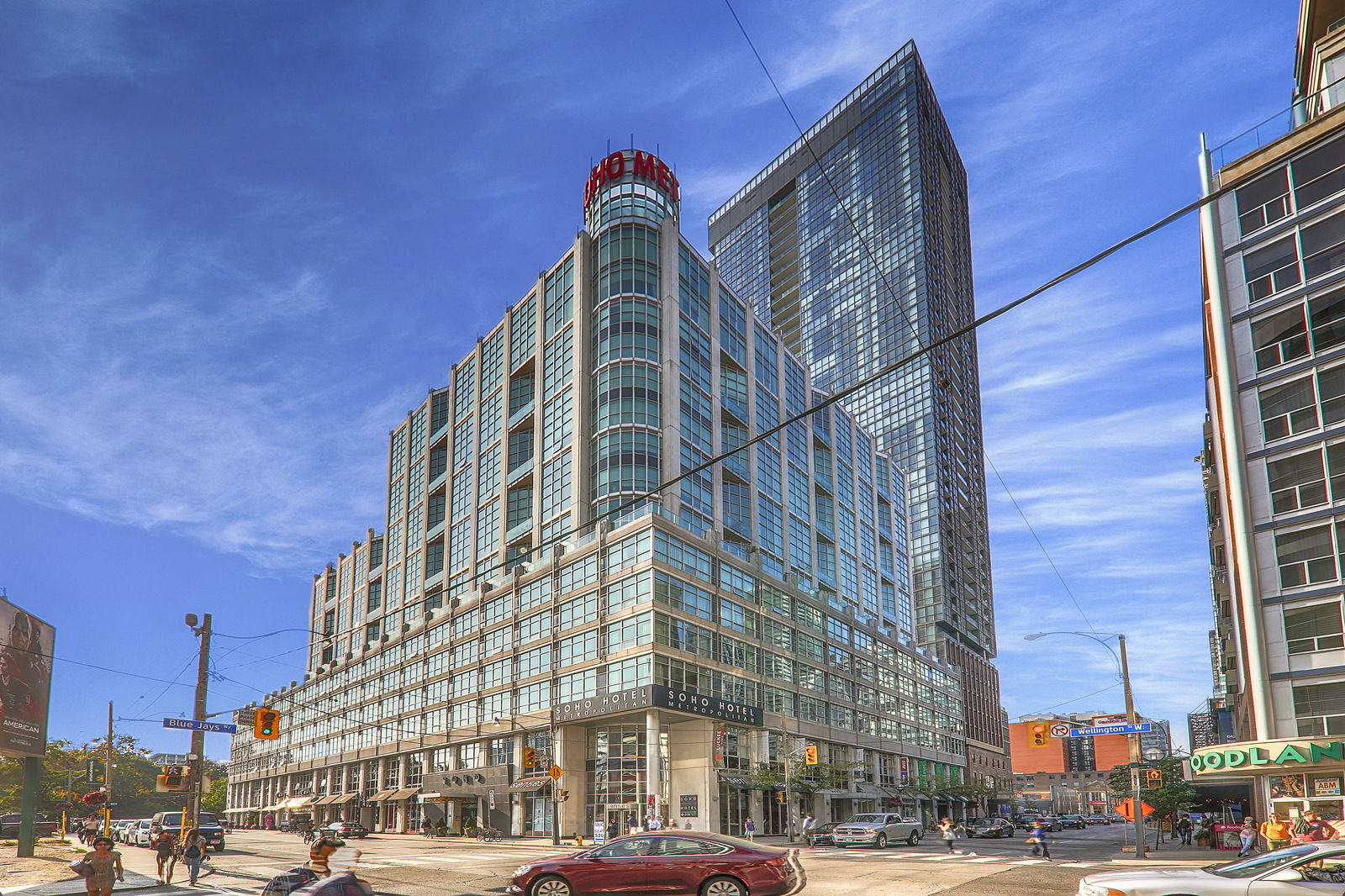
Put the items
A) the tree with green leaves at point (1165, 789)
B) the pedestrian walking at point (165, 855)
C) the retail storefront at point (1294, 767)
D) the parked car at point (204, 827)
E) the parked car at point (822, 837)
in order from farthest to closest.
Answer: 1. the tree with green leaves at point (1165, 789)
2. the parked car at point (822, 837)
3. the parked car at point (204, 827)
4. the retail storefront at point (1294, 767)
5. the pedestrian walking at point (165, 855)

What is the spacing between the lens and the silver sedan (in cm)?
1315

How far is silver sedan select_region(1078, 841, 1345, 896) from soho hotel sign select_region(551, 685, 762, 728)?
42.6 metres

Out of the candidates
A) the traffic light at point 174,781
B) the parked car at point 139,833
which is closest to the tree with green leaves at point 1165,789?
the traffic light at point 174,781

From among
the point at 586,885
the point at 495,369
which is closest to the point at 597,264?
the point at 495,369

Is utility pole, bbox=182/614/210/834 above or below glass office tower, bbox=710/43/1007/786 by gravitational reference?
below

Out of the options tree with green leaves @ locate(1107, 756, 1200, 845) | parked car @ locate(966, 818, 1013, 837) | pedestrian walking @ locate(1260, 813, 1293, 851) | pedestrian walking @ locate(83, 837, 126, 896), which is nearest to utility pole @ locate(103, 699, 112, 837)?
pedestrian walking @ locate(83, 837, 126, 896)

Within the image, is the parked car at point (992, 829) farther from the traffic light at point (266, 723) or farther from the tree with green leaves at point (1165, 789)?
the traffic light at point (266, 723)

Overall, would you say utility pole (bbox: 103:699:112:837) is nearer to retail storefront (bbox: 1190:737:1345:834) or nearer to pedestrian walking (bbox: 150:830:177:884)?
pedestrian walking (bbox: 150:830:177:884)

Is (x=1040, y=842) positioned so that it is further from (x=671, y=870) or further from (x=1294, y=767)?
(x=671, y=870)

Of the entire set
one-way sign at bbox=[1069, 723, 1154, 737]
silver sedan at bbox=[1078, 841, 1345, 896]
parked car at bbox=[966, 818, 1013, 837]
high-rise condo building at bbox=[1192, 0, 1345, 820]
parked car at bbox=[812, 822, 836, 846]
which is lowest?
parked car at bbox=[966, 818, 1013, 837]

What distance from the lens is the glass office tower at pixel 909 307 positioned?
14125 cm

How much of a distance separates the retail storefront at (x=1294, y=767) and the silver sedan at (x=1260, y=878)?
2366cm

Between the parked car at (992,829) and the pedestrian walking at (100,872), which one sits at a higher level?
the pedestrian walking at (100,872)

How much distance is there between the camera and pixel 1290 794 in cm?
3697
